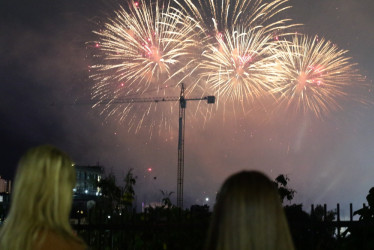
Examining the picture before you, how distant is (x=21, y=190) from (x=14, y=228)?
239 mm

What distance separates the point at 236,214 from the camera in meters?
2.66

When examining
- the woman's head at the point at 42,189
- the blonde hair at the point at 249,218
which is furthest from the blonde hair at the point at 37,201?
the blonde hair at the point at 249,218

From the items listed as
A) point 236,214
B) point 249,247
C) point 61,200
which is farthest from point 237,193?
point 61,200

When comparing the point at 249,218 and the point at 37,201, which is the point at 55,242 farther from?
the point at 249,218

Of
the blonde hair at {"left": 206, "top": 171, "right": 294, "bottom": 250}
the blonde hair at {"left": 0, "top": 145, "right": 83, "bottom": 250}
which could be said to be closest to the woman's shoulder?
the blonde hair at {"left": 0, "top": 145, "right": 83, "bottom": 250}

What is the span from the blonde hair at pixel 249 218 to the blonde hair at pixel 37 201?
3.46ft

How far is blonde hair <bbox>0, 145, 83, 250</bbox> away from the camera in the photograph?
3.21 meters

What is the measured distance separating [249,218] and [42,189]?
135 centimetres

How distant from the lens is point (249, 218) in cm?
266

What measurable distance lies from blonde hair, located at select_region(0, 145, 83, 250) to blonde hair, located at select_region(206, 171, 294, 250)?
3.46 feet

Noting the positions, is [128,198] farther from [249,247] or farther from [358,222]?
[249,247]

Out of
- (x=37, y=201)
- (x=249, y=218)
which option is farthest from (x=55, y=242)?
(x=249, y=218)

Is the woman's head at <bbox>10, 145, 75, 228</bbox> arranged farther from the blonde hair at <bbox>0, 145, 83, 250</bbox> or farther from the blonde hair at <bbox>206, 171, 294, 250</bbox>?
the blonde hair at <bbox>206, 171, 294, 250</bbox>

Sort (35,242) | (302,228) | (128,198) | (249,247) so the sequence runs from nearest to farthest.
A: (249,247) < (35,242) < (302,228) < (128,198)
